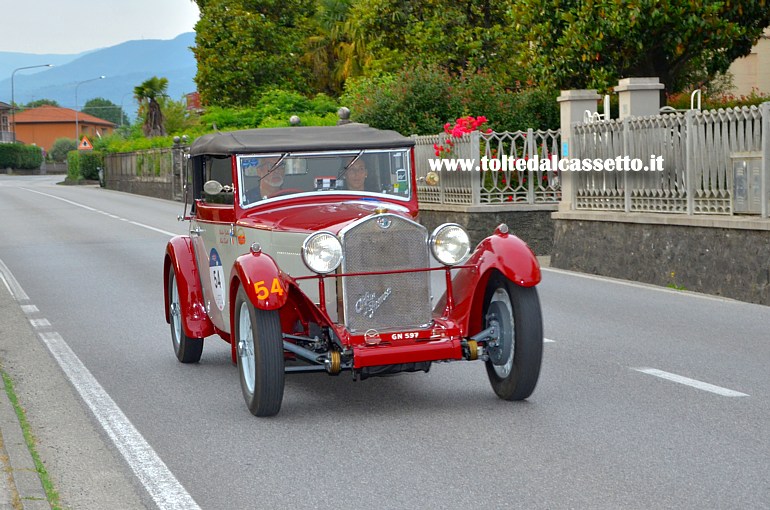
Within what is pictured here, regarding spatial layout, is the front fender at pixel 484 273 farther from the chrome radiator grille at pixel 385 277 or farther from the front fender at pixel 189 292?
the front fender at pixel 189 292

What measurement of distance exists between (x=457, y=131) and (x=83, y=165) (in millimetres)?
64393

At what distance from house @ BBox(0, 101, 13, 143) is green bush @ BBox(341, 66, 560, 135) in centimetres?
12946

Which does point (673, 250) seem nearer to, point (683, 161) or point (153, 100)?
point (683, 161)

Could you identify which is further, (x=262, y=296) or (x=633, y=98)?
(x=633, y=98)

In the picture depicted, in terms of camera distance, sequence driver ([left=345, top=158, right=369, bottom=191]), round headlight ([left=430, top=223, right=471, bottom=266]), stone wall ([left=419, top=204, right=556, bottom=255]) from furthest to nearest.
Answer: stone wall ([left=419, top=204, right=556, bottom=255]), driver ([left=345, top=158, right=369, bottom=191]), round headlight ([left=430, top=223, right=471, bottom=266])

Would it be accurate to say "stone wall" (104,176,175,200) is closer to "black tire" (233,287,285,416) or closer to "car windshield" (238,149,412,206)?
"car windshield" (238,149,412,206)

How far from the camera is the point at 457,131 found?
856 inches

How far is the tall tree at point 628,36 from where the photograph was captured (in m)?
22.8

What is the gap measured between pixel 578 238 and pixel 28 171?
109 meters

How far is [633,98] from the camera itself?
19109 mm

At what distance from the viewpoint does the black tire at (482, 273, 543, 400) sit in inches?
297

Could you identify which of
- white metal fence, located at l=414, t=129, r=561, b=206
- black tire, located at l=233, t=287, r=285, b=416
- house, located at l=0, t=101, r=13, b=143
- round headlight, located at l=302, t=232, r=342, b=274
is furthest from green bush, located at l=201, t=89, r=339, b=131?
house, located at l=0, t=101, r=13, b=143

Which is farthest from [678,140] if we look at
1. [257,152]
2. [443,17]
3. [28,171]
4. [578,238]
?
[28,171]

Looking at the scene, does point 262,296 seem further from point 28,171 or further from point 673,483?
point 28,171
